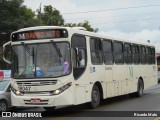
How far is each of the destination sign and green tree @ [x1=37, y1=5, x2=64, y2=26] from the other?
40.5m

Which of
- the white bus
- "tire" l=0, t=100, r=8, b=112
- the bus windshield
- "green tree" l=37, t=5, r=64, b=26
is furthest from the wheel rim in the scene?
"green tree" l=37, t=5, r=64, b=26

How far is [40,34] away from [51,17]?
136ft

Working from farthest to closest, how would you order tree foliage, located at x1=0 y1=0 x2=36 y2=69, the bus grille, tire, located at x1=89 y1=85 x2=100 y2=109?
tree foliage, located at x1=0 y1=0 x2=36 y2=69
tire, located at x1=89 y1=85 x2=100 y2=109
the bus grille

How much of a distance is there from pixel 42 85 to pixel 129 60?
7.64 meters

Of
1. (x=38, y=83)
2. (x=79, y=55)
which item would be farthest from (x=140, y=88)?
(x=38, y=83)

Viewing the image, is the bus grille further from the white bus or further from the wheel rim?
the wheel rim

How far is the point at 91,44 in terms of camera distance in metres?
15.7

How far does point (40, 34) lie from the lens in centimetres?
1410

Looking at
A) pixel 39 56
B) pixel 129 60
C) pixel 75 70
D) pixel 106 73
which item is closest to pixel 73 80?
pixel 75 70

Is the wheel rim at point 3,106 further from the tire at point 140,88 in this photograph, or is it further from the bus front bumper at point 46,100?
the tire at point 140,88

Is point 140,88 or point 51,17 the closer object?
point 140,88

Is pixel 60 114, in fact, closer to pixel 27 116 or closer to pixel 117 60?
pixel 27 116

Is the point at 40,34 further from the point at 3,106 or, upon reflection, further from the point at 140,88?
the point at 140,88

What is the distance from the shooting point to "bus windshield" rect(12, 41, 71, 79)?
1352 centimetres
